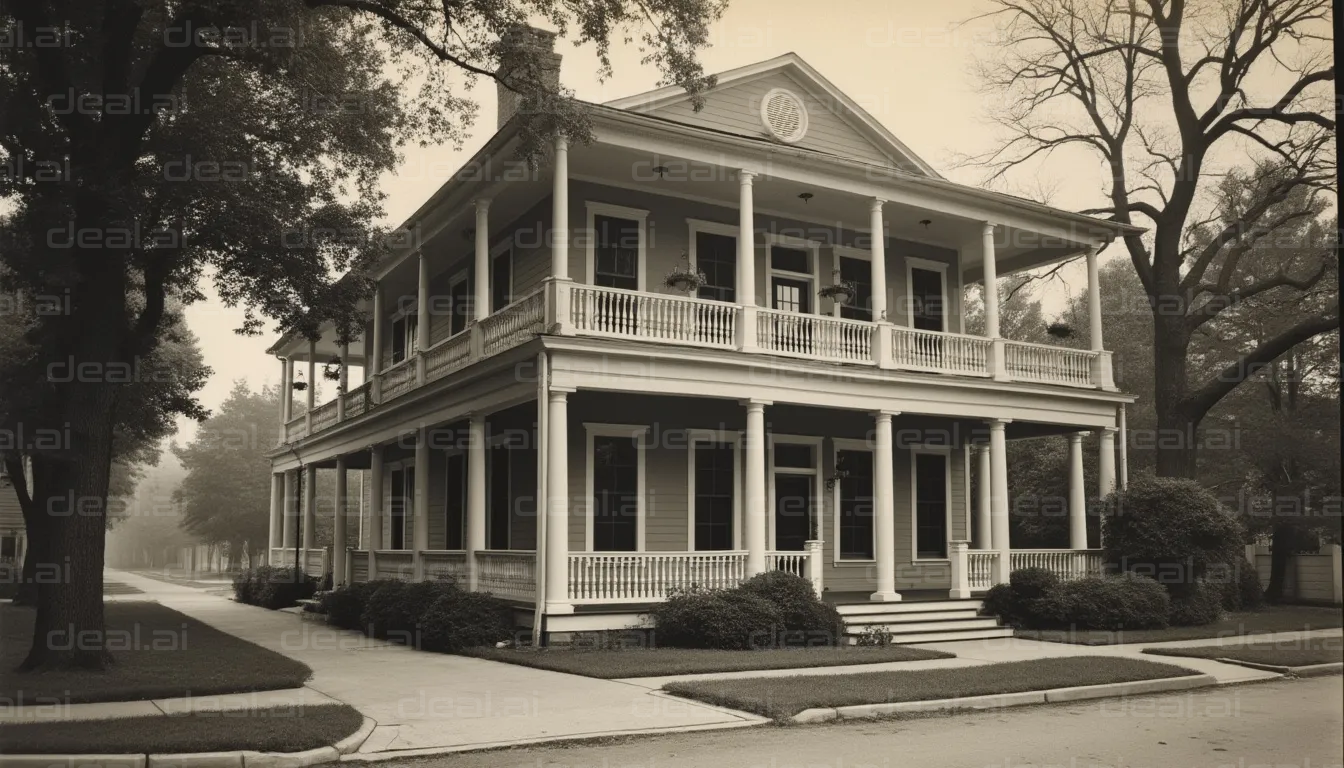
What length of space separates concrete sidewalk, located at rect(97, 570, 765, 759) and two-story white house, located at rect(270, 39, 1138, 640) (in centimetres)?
256

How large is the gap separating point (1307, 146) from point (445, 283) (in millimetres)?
18977

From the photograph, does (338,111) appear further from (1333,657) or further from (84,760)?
(1333,657)

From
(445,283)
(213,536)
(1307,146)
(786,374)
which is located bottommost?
(213,536)

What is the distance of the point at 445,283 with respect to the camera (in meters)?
25.6

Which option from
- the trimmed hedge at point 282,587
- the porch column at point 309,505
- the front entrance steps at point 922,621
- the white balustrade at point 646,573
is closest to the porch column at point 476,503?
the white balustrade at point 646,573

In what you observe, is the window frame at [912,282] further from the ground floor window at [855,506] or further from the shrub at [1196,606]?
the shrub at [1196,606]

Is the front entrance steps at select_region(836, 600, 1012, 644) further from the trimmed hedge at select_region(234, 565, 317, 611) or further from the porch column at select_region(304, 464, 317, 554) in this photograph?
the porch column at select_region(304, 464, 317, 554)

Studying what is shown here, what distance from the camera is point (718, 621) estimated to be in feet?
52.0

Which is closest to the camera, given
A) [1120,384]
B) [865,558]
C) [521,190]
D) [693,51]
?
[693,51]

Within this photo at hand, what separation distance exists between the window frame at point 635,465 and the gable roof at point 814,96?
588 centimetres

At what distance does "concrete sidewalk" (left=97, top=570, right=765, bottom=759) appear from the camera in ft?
30.3

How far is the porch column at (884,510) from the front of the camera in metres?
19.0

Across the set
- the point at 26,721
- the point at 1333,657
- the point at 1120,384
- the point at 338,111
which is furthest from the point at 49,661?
the point at 1120,384

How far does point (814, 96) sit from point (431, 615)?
1291 centimetres
